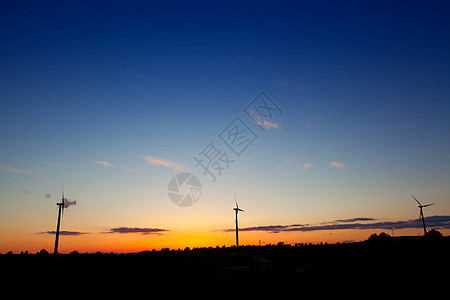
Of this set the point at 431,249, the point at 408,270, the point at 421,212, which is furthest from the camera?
the point at 421,212

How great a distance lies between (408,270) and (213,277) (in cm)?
2923

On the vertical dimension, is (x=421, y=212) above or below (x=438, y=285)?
above

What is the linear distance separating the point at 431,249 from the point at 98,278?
215 feet

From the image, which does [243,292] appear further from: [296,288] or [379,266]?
[379,266]

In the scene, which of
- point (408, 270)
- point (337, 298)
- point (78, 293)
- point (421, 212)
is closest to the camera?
point (337, 298)

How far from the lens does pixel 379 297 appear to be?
30.4 metres

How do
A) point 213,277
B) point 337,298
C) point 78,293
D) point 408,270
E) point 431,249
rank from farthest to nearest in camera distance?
point 431,249 → point 408,270 → point 213,277 → point 78,293 → point 337,298

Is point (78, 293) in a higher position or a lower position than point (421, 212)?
lower

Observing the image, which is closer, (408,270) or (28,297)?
(28,297)

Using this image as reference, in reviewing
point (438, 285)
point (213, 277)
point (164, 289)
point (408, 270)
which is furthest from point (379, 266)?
point (164, 289)

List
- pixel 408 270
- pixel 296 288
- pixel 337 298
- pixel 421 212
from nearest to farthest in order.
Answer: pixel 337 298 < pixel 296 288 < pixel 408 270 < pixel 421 212

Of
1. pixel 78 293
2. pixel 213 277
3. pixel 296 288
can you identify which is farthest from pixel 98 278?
pixel 296 288

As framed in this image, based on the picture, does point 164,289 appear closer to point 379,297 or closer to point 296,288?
point 296,288

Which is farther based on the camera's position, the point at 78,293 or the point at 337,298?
the point at 78,293
